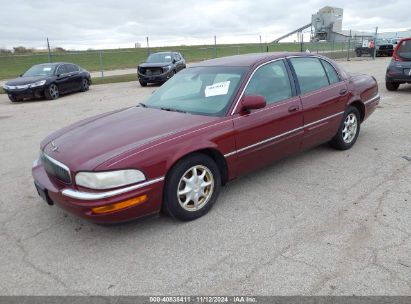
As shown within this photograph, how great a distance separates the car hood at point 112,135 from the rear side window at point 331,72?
7.60 ft

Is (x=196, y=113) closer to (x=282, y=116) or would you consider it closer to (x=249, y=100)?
(x=249, y=100)

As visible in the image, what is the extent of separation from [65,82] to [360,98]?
1196 centimetres

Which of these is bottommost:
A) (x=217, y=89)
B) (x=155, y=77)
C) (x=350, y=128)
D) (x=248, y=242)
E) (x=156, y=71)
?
(x=248, y=242)

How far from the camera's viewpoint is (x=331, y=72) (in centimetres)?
534

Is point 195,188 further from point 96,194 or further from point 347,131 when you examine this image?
point 347,131

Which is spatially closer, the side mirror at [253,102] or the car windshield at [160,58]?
the side mirror at [253,102]

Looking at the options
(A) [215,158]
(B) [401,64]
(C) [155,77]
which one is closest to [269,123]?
(A) [215,158]

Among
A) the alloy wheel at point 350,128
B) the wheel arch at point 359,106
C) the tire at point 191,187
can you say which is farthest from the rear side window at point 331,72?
the tire at point 191,187

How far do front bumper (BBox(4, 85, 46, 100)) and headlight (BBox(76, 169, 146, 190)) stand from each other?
11.4 m

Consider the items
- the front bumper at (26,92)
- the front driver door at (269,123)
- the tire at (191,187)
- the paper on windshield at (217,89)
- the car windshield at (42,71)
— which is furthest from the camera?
the car windshield at (42,71)

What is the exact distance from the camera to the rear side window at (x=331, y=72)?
527 cm

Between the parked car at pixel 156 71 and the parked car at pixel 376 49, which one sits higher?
the parked car at pixel 376 49

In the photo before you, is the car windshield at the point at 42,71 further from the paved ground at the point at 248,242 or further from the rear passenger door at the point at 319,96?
the rear passenger door at the point at 319,96

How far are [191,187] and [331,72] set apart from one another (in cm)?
297
